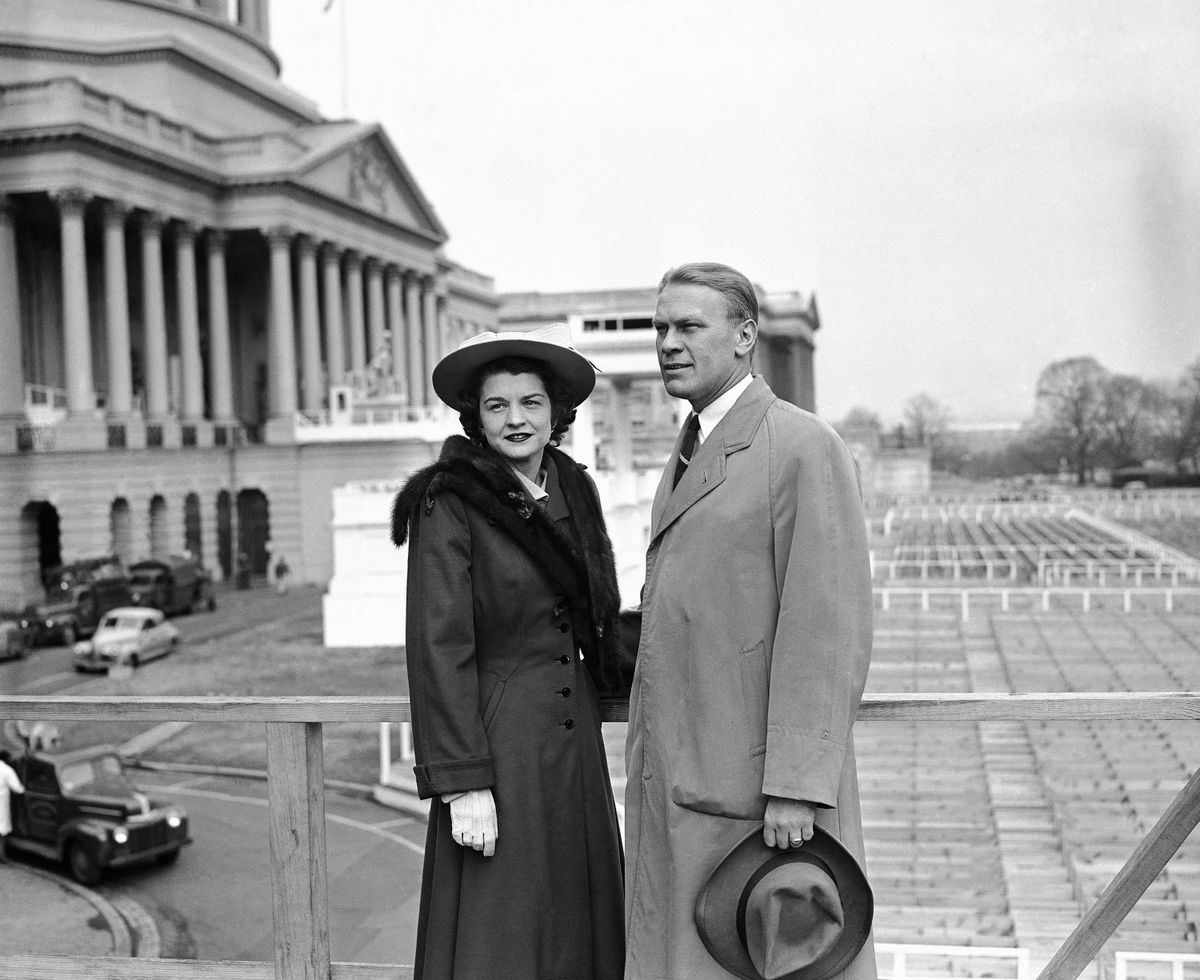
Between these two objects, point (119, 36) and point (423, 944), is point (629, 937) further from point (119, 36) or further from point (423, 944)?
point (119, 36)

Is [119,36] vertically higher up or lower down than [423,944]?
higher up

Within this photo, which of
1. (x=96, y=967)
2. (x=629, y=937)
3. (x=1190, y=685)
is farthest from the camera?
(x=1190, y=685)

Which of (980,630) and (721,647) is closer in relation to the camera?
(721,647)

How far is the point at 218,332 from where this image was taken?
2029 inches

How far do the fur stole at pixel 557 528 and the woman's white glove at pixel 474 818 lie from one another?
504 mm

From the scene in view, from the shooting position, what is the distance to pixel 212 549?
48.4 metres

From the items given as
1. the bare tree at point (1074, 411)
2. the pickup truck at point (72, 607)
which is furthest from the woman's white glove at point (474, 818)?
the bare tree at point (1074, 411)

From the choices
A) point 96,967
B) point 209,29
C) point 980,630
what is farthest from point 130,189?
point 96,967

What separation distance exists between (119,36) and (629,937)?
59.6 meters

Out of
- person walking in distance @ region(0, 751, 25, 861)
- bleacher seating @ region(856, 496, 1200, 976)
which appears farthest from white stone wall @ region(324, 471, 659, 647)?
person walking in distance @ region(0, 751, 25, 861)

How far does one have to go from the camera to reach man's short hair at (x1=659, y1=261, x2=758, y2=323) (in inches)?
115

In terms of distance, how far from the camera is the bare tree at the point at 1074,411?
6469 cm

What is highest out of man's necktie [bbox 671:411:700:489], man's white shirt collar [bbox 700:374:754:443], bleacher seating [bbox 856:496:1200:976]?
man's white shirt collar [bbox 700:374:754:443]

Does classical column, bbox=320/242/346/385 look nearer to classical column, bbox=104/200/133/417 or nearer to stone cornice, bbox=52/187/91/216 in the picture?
classical column, bbox=104/200/133/417
